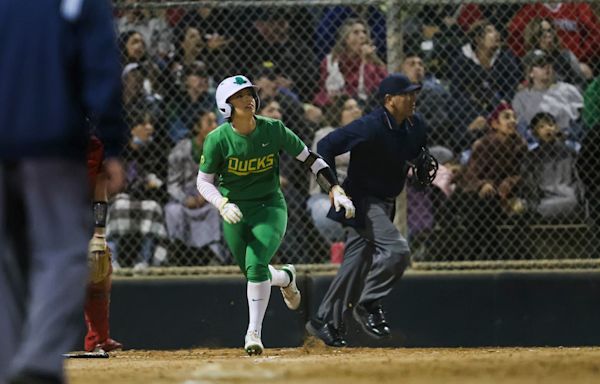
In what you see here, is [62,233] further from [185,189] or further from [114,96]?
[185,189]

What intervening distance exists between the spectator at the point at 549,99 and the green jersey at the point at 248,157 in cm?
228

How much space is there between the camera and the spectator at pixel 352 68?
39.4 feet

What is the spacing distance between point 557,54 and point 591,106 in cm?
54

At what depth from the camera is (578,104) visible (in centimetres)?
1190

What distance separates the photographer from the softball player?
34.4ft

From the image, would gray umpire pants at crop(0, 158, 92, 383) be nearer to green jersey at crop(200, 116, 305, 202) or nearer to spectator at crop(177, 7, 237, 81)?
green jersey at crop(200, 116, 305, 202)

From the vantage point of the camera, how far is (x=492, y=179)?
11.9 metres

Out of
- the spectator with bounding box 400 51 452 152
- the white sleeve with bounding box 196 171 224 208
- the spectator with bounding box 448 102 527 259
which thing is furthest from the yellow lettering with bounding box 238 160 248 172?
the spectator with bounding box 448 102 527 259

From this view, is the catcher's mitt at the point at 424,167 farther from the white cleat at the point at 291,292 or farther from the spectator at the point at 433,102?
the white cleat at the point at 291,292

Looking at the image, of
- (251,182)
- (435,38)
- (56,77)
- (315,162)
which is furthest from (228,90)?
(56,77)

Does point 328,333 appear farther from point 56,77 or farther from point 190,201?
point 56,77

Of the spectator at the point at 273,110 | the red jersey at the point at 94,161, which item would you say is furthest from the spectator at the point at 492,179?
the red jersey at the point at 94,161

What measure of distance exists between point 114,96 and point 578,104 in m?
7.38

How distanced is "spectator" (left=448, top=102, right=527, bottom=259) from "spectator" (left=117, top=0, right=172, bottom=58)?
286cm
